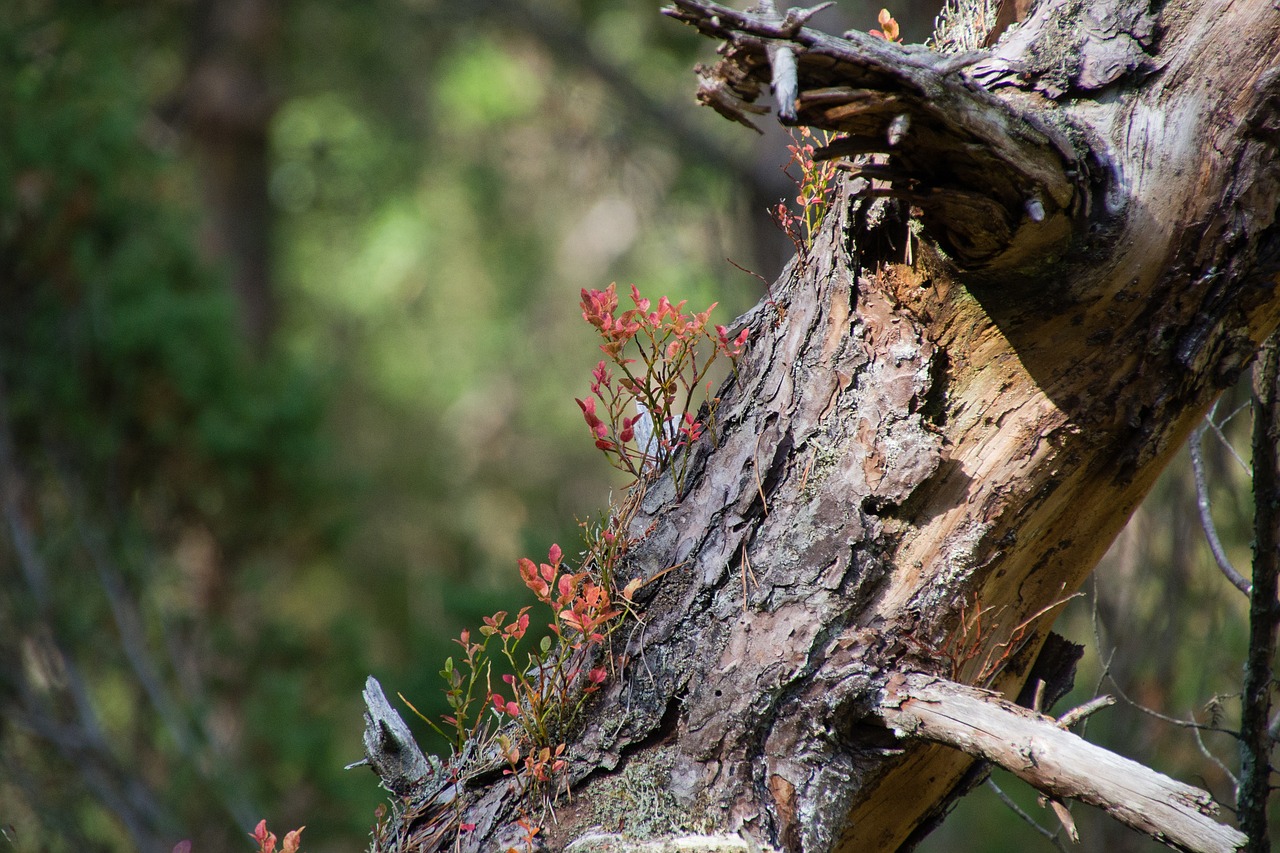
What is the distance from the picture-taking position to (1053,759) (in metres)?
1.24

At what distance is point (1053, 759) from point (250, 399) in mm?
5311

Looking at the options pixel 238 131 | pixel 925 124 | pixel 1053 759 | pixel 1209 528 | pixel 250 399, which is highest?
pixel 238 131

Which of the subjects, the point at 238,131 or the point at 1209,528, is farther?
the point at 238,131

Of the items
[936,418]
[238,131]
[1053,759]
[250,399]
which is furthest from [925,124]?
[238,131]

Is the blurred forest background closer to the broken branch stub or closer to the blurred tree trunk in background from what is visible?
the blurred tree trunk in background

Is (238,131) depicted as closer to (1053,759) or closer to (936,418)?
(936,418)

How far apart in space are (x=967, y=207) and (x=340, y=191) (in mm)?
8447

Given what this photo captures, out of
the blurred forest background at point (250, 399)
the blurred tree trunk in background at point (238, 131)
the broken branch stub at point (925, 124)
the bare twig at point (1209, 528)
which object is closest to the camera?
the broken branch stub at point (925, 124)

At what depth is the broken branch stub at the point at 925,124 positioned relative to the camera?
3.63 feet

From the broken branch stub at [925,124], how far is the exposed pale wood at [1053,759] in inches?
25.6

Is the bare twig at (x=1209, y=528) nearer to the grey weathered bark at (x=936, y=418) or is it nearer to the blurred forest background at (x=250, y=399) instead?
the blurred forest background at (x=250, y=399)

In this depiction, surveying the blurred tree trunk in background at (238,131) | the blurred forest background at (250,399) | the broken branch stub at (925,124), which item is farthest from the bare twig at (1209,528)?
the blurred tree trunk in background at (238,131)

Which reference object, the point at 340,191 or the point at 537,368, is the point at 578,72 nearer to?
the point at 340,191

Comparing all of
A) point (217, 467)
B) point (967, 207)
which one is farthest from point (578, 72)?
point (967, 207)
